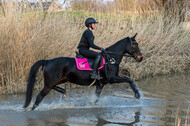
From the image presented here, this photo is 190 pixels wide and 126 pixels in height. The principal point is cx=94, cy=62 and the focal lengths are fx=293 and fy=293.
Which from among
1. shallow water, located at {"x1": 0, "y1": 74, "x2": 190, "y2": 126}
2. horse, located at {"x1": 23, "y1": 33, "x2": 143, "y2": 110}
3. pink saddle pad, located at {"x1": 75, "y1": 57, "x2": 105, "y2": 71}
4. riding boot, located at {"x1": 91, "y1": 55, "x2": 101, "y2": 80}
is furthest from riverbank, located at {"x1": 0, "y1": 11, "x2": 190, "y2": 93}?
riding boot, located at {"x1": 91, "y1": 55, "x2": 101, "y2": 80}

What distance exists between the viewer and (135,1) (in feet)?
50.6

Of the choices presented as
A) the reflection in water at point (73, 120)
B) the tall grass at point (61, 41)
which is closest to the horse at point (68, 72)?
the reflection in water at point (73, 120)

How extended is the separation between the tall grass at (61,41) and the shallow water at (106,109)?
1066 millimetres

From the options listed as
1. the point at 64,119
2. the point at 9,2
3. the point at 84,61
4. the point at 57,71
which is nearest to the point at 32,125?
the point at 64,119

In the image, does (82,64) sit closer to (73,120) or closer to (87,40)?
(87,40)

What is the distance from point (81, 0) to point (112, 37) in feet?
9.79

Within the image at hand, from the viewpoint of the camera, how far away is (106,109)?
7512mm

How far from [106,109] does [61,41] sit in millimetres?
3378

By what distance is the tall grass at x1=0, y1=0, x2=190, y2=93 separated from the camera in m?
9.04

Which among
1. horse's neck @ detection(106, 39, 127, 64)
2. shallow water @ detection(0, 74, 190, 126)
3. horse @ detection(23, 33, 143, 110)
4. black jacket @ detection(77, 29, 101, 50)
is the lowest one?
shallow water @ detection(0, 74, 190, 126)

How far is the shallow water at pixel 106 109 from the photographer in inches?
247

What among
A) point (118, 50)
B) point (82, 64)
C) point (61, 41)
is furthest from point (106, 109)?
point (61, 41)

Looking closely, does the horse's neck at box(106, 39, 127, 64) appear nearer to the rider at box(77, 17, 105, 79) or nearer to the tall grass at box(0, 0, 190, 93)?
the rider at box(77, 17, 105, 79)

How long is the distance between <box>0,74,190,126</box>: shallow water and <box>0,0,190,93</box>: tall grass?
3.50ft
